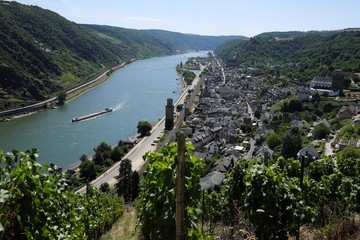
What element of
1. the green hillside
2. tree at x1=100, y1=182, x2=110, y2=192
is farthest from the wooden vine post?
the green hillside

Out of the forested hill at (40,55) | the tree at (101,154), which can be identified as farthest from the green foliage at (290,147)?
the forested hill at (40,55)

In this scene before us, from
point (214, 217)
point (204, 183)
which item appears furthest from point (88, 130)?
point (214, 217)

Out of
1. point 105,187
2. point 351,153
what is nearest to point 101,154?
point 105,187

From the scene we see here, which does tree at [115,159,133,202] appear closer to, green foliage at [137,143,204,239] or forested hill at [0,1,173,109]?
green foliage at [137,143,204,239]

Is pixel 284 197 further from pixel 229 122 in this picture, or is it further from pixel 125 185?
pixel 229 122

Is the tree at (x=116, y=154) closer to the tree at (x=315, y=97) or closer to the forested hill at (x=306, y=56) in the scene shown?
the tree at (x=315, y=97)

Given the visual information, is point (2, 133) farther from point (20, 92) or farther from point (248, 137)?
point (248, 137)
